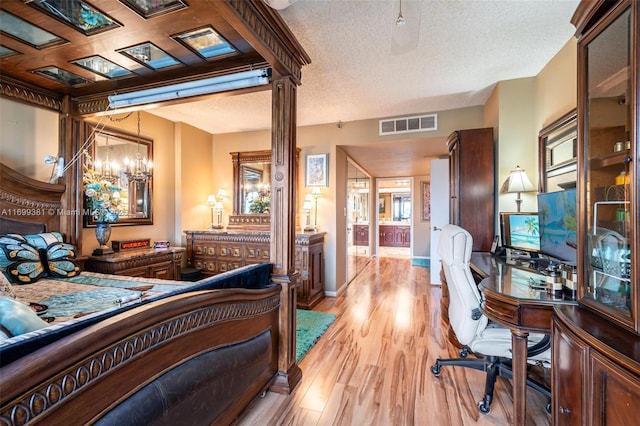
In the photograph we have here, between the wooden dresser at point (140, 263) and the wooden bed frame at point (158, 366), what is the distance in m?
1.96

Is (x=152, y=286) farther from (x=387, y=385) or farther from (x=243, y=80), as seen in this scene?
(x=387, y=385)

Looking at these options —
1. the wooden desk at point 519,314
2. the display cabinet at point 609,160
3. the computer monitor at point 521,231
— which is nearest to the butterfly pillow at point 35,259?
the wooden desk at point 519,314

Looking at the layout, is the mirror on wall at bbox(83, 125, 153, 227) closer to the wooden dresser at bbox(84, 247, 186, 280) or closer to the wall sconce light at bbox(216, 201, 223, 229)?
the wooden dresser at bbox(84, 247, 186, 280)

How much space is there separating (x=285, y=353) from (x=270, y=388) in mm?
267

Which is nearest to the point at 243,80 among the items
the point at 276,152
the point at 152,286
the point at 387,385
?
the point at 276,152

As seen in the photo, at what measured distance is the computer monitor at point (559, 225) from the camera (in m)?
1.79

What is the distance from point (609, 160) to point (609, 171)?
2.0 inches

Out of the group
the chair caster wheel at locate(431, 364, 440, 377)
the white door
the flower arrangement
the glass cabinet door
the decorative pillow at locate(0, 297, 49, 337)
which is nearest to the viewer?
the decorative pillow at locate(0, 297, 49, 337)

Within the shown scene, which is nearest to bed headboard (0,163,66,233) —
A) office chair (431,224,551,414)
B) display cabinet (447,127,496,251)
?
office chair (431,224,551,414)

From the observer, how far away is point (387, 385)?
6.66ft

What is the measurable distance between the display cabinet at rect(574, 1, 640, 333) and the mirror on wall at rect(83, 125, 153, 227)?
4103mm

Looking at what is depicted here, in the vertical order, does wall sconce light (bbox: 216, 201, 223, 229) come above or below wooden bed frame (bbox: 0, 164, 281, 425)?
above

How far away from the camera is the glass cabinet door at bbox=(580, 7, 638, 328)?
1011 millimetres

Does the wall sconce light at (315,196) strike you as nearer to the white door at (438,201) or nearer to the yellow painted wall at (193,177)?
the yellow painted wall at (193,177)
